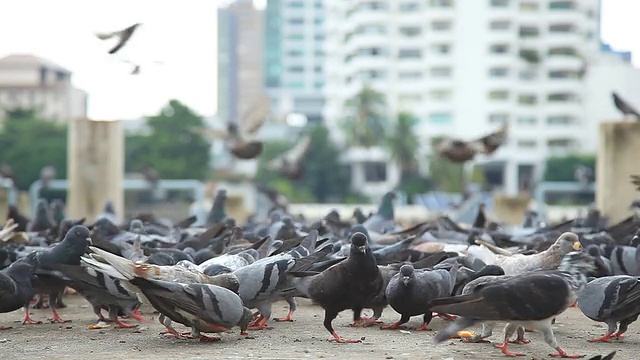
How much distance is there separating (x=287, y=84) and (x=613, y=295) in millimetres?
131057

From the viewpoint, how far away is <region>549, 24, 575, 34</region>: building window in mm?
89750

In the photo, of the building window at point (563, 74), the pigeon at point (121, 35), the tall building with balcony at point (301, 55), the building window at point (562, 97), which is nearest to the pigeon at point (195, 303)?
the pigeon at point (121, 35)

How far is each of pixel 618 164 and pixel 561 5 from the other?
242 feet

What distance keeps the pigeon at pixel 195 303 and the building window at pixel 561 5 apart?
8642cm

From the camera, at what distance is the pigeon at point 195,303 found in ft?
24.0

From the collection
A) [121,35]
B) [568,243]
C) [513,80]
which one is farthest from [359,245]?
[513,80]

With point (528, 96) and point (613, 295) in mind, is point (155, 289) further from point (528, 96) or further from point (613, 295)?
point (528, 96)

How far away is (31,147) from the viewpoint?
2478 inches

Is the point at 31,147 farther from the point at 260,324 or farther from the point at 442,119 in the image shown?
the point at 260,324

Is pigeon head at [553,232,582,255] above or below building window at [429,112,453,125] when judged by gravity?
below

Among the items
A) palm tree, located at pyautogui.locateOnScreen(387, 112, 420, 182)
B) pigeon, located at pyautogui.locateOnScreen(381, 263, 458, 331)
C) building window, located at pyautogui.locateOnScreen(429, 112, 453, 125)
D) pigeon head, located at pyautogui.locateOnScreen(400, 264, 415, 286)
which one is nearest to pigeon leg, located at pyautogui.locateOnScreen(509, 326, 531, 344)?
pigeon, located at pyautogui.locateOnScreen(381, 263, 458, 331)

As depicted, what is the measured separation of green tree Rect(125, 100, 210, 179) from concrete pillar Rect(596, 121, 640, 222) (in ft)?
148

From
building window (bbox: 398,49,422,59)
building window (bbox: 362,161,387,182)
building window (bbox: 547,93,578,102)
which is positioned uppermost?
building window (bbox: 398,49,422,59)

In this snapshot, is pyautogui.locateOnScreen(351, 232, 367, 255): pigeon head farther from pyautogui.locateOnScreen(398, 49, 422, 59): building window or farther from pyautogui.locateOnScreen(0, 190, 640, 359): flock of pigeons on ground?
pyautogui.locateOnScreen(398, 49, 422, 59): building window
